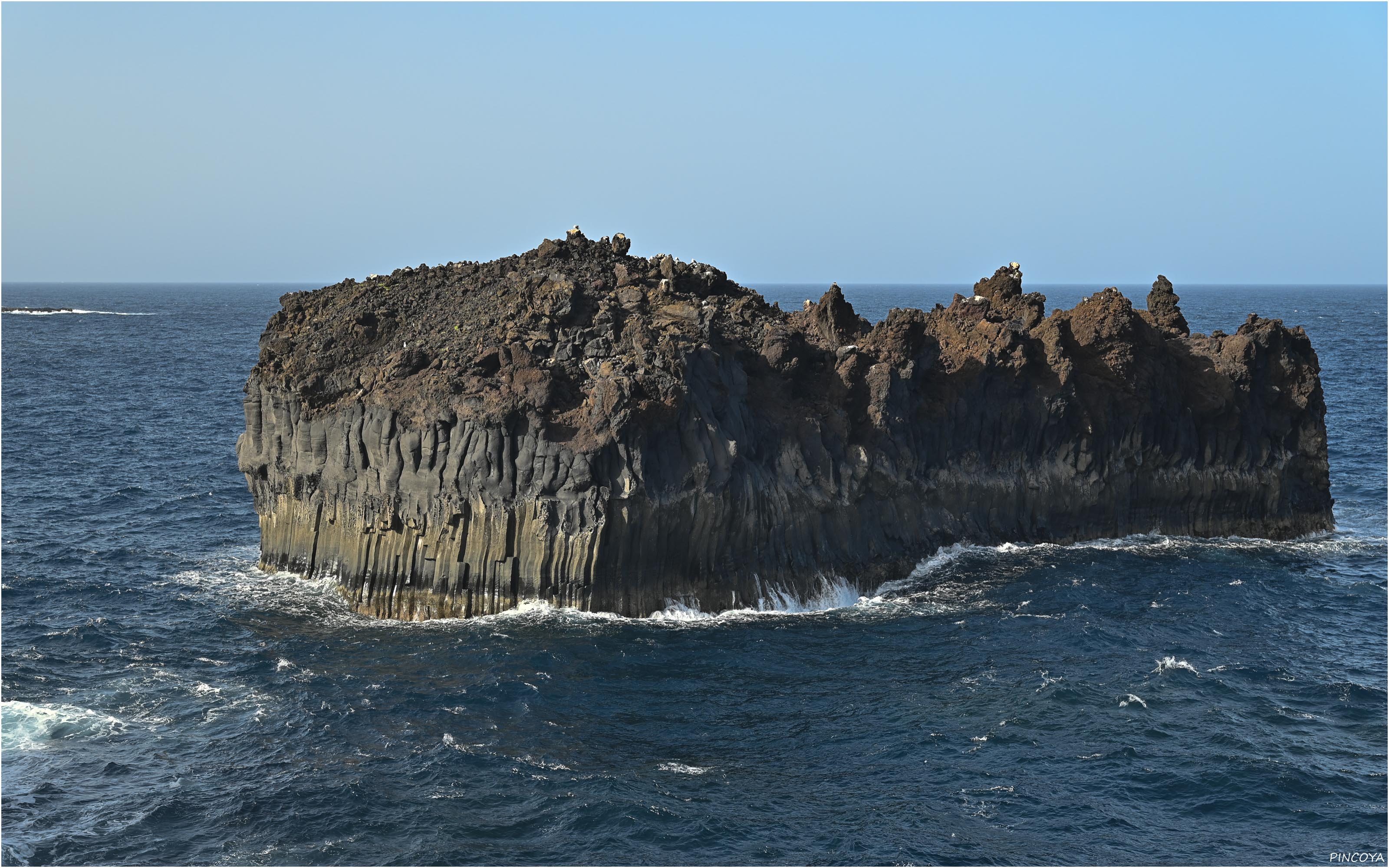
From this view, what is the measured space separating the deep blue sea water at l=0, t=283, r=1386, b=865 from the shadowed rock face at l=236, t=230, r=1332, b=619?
2039mm

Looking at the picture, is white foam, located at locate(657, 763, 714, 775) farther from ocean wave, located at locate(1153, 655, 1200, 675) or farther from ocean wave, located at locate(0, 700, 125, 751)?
ocean wave, located at locate(1153, 655, 1200, 675)

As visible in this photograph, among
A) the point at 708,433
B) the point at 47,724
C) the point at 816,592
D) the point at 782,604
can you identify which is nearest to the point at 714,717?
the point at 782,604

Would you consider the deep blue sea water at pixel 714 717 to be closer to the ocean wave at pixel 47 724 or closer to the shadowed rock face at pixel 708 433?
the ocean wave at pixel 47 724

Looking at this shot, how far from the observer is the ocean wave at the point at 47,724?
110 feet

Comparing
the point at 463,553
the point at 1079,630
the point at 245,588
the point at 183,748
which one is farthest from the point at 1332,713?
the point at 245,588

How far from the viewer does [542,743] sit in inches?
1336

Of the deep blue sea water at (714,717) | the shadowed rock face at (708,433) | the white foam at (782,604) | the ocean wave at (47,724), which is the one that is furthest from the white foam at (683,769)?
the ocean wave at (47,724)

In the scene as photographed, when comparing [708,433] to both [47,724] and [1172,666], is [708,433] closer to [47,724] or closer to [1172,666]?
[1172,666]

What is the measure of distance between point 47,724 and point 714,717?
18842mm

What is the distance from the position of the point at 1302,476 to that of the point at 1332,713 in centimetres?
2355

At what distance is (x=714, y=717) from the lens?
35.7 m

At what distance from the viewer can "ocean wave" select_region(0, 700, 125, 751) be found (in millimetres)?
33594

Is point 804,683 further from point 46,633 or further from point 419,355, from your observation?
point 46,633

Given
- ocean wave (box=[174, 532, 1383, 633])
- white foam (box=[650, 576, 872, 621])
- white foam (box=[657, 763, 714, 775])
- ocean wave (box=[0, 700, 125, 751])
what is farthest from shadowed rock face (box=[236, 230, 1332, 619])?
white foam (box=[657, 763, 714, 775])
